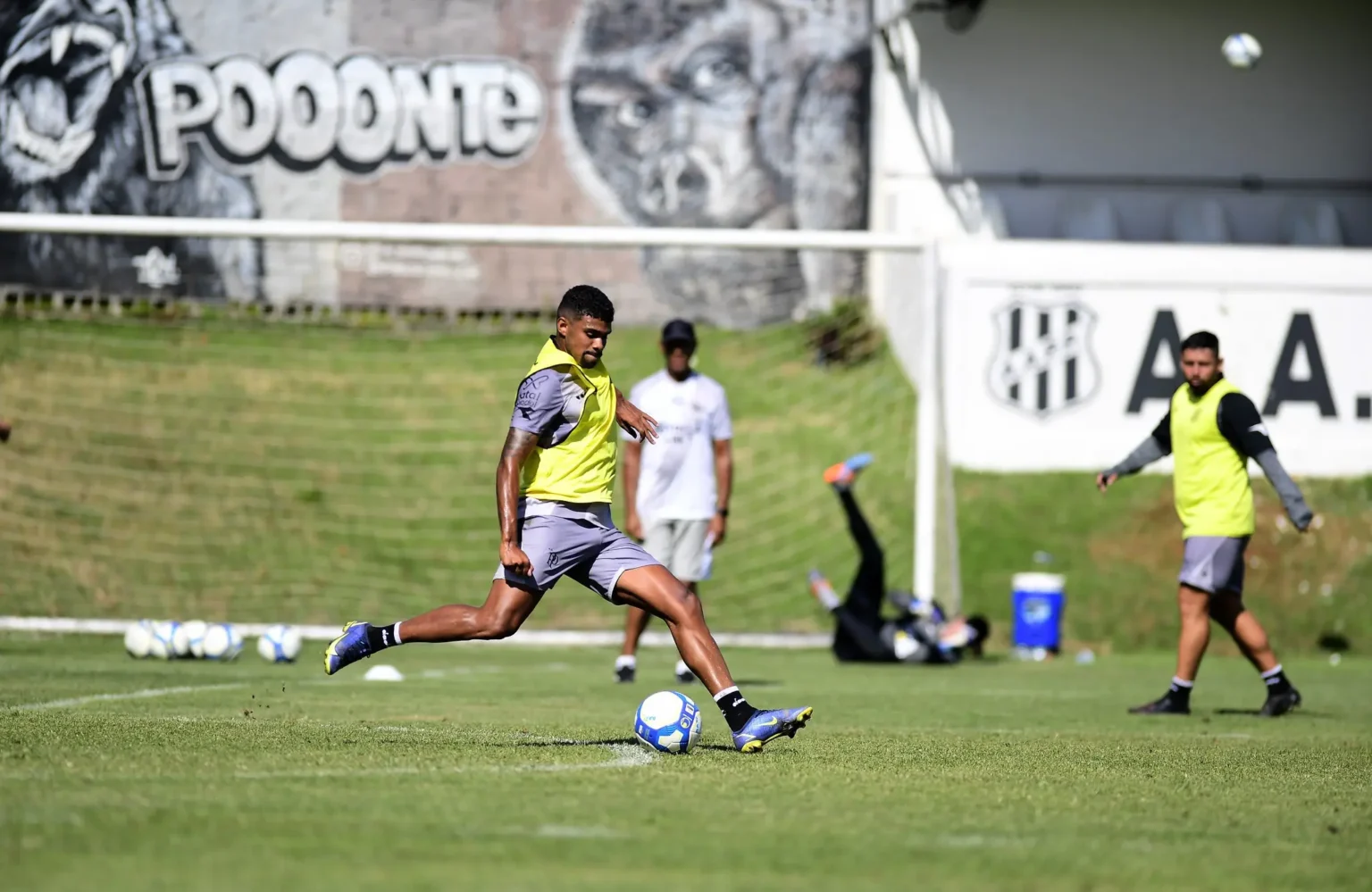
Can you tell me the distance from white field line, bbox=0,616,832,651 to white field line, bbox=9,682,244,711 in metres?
4.00

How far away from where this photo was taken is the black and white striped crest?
55.8 feet

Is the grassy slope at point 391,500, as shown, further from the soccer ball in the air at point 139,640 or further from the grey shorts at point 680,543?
the grey shorts at point 680,543

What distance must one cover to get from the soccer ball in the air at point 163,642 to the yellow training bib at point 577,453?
577 cm

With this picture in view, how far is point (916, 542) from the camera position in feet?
52.2

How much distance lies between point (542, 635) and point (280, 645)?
Answer: 307 cm

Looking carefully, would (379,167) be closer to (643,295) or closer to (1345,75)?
(643,295)

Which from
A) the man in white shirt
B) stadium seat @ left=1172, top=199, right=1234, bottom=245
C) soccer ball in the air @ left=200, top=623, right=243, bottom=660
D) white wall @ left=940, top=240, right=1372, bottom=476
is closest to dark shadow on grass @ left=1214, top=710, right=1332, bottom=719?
the man in white shirt

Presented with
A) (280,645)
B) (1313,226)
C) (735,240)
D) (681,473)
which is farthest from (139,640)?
(1313,226)

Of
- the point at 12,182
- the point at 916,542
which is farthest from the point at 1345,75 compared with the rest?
the point at 12,182

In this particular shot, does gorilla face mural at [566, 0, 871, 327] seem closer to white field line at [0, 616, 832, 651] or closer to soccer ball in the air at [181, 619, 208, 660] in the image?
white field line at [0, 616, 832, 651]

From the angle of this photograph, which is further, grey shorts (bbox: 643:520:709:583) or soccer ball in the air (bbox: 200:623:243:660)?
soccer ball in the air (bbox: 200:623:243:660)

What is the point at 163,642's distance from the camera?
12648mm

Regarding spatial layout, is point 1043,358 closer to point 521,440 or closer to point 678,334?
point 678,334

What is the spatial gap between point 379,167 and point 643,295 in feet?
13.3
